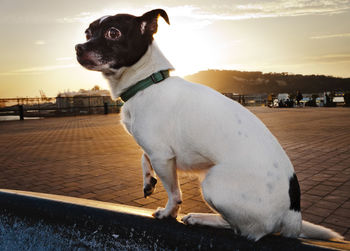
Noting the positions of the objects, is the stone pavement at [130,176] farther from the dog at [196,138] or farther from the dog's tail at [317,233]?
the dog's tail at [317,233]

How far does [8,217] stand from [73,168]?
9.65 feet

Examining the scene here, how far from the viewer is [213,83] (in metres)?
119

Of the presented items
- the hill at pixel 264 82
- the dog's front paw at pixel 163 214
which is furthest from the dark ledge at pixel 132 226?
the hill at pixel 264 82

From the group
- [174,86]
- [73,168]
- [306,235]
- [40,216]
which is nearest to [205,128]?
[174,86]

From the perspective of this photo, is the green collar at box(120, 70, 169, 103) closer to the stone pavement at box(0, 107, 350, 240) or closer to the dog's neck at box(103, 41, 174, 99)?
the dog's neck at box(103, 41, 174, 99)

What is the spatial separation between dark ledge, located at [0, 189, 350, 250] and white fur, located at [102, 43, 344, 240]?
92mm

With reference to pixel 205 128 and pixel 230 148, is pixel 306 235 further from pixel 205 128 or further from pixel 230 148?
pixel 205 128

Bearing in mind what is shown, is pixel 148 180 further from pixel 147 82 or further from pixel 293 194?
pixel 293 194

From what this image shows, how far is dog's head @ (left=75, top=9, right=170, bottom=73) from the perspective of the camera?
1897 millimetres

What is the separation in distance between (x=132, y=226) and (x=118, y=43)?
1200mm

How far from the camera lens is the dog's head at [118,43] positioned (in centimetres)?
190

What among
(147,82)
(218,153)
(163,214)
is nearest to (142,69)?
(147,82)

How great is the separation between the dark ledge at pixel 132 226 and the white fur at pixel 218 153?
0.09m

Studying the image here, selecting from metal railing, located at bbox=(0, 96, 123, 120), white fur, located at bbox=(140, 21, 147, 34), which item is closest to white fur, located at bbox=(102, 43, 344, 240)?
white fur, located at bbox=(140, 21, 147, 34)
